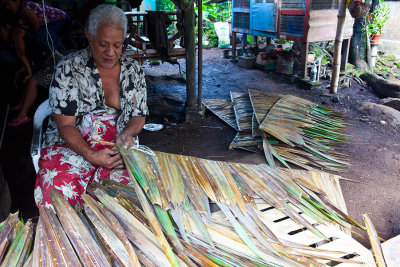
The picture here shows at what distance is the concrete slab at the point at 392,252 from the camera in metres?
1.67

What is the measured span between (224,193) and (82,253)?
67 cm

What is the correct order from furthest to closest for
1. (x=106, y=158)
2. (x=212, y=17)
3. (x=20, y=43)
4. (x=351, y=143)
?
1. (x=212, y=17)
2. (x=20, y=43)
3. (x=351, y=143)
4. (x=106, y=158)

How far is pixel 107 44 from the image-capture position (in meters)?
2.07

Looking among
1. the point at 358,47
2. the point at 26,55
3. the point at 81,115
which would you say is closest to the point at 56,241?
the point at 81,115

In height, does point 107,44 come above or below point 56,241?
above

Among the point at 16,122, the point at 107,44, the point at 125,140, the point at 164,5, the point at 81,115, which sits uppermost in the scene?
the point at 164,5

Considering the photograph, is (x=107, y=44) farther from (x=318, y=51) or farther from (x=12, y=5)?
(x=318, y=51)

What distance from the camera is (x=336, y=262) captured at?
1.33m

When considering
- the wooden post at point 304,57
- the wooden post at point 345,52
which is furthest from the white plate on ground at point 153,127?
the wooden post at point 345,52

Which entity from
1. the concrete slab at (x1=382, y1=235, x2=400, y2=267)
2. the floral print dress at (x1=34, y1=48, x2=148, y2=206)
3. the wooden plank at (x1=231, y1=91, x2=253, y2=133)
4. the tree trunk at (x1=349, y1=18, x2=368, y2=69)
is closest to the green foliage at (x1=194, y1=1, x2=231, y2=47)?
the tree trunk at (x1=349, y1=18, x2=368, y2=69)

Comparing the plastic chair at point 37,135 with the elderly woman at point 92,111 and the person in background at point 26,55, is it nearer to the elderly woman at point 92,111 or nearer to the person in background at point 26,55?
the elderly woman at point 92,111

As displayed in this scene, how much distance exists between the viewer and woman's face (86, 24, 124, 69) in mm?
2029

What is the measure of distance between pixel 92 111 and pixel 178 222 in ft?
4.18

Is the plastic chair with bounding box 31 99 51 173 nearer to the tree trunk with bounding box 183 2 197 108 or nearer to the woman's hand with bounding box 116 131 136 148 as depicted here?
the woman's hand with bounding box 116 131 136 148
